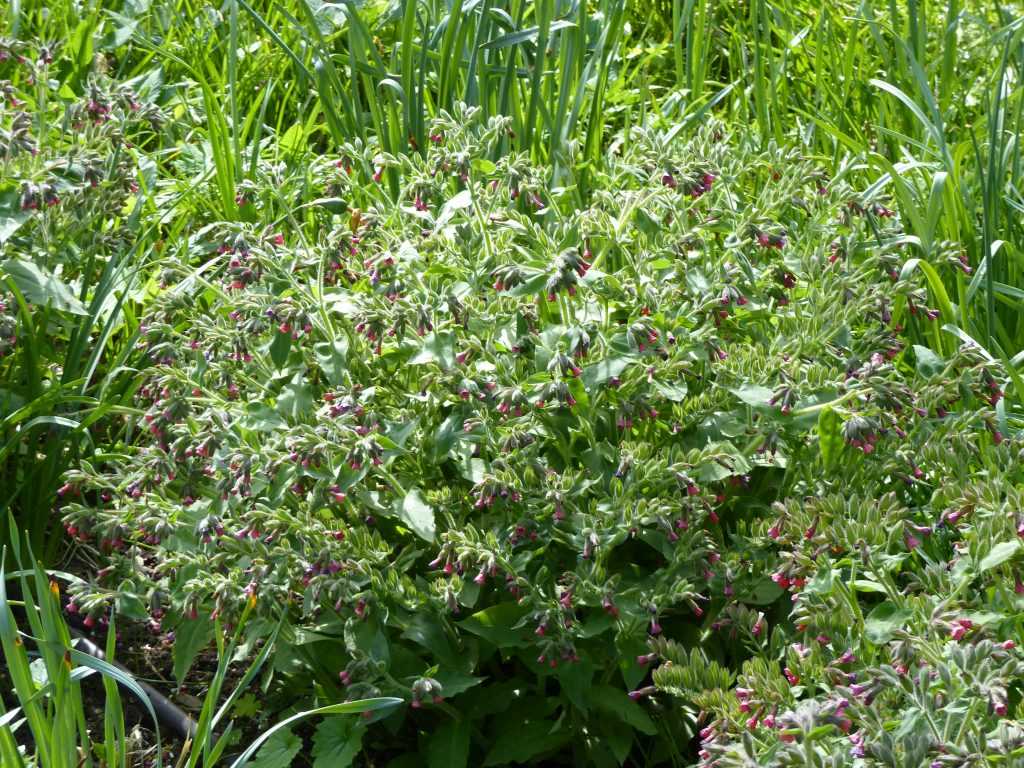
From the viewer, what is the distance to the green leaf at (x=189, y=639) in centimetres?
234

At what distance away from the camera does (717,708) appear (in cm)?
183

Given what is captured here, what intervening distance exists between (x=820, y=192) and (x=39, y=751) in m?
1.82

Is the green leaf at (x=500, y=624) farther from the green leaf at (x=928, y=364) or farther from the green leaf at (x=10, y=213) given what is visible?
the green leaf at (x=10, y=213)

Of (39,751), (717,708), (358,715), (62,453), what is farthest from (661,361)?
(62,453)

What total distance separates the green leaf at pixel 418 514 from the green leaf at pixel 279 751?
17.8 inches

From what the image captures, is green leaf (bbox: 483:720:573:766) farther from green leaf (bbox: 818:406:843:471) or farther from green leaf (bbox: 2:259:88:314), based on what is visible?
green leaf (bbox: 2:259:88:314)

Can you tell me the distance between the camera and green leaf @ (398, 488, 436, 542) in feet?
6.89

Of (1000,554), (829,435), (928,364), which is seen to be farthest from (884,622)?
(928,364)

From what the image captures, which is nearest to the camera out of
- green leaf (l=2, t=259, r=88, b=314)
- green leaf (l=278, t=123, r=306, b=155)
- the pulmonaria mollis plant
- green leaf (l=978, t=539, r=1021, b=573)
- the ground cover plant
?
green leaf (l=978, t=539, r=1021, b=573)

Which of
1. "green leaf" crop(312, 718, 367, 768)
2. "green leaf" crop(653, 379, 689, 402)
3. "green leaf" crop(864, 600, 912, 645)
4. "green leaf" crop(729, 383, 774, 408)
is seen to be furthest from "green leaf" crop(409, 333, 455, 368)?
"green leaf" crop(864, 600, 912, 645)

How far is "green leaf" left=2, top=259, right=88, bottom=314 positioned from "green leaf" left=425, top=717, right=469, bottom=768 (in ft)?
3.79

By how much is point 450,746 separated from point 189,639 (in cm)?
54

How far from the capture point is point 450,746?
2.30m

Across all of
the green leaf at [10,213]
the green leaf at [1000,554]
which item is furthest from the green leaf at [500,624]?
the green leaf at [10,213]
